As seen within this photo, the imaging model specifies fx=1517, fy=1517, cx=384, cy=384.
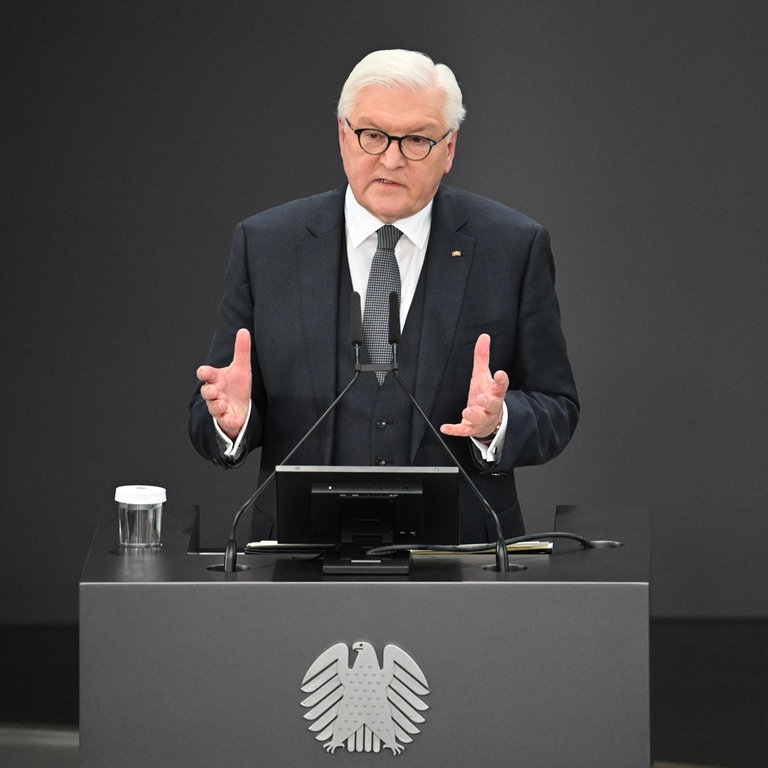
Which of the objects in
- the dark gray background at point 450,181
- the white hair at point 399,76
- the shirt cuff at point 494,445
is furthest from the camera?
the dark gray background at point 450,181

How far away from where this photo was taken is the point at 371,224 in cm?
302

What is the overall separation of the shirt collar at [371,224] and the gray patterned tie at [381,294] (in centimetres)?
2

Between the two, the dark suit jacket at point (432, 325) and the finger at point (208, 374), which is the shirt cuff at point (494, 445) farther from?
the finger at point (208, 374)

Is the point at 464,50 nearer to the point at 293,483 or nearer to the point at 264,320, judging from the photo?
the point at 264,320

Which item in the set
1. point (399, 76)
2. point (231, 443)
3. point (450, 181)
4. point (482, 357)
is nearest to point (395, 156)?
point (399, 76)

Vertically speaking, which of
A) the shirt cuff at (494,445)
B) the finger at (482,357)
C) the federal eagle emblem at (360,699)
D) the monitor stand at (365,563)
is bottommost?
the federal eagle emblem at (360,699)

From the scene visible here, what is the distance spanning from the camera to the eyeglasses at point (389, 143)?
2898mm

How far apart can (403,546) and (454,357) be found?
775 millimetres

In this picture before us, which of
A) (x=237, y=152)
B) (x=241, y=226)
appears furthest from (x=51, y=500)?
(x=241, y=226)

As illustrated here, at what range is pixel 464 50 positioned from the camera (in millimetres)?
5020

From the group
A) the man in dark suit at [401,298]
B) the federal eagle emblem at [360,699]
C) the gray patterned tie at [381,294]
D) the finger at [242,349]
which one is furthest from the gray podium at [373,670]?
the gray patterned tie at [381,294]

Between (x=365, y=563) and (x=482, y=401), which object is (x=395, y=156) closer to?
(x=482, y=401)

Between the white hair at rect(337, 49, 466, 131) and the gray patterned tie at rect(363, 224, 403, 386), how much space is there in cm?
27

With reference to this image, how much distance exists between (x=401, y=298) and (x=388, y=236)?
5.0 inches
